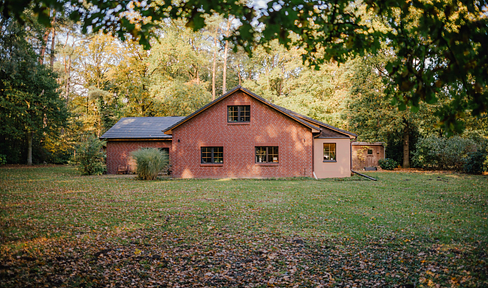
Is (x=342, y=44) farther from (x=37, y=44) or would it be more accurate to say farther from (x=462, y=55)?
(x=37, y=44)

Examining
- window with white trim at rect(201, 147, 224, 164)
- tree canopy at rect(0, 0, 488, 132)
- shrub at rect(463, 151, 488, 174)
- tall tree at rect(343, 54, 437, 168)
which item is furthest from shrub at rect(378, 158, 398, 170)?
tree canopy at rect(0, 0, 488, 132)

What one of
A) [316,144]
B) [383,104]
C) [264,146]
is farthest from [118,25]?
[383,104]

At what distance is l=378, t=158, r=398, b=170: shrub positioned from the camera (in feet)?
95.8

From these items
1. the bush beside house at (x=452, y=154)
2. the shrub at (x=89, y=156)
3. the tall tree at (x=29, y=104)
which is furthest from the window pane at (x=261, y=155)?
the tall tree at (x=29, y=104)

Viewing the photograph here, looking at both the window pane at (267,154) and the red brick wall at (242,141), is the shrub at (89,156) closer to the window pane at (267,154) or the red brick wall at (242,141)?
the red brick wall at (242,141)

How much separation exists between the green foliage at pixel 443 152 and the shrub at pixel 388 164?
5.51 feet

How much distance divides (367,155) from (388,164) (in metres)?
2.58

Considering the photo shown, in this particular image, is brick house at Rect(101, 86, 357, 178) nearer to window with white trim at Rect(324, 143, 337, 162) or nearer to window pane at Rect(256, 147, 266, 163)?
window pane at Rect(256, 147, 266, 163)

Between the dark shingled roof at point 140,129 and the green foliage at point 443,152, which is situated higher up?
the dark shingled roof at point 140,129

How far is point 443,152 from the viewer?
2527 centimetres

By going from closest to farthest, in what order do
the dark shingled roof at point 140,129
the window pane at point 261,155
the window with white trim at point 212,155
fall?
the window pane at point 261,155 → the window with white trim at point 212,155 → the dark shingled roof at point 140,129

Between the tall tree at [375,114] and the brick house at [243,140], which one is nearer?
the brick house at [243,140]

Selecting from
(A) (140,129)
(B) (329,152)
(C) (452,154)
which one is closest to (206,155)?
(A) (140,129)

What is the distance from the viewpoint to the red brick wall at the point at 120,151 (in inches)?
932
